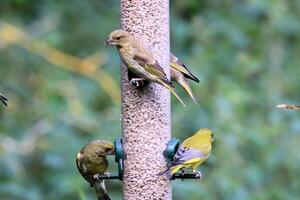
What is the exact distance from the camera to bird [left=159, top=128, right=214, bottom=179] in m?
6.65

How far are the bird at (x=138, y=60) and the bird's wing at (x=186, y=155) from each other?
299 mm

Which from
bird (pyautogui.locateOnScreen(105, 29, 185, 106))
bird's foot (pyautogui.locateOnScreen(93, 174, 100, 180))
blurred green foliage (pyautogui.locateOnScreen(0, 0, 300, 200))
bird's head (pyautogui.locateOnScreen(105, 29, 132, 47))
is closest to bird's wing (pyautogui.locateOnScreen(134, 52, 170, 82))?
bird (pyautogui.locateOnScreen(105, 29, 185, 106))

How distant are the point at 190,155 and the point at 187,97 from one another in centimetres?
315

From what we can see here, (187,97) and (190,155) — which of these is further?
(187,97)

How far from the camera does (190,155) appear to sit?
22.0 feet

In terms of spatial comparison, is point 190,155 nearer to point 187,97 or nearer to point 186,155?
point 186,155

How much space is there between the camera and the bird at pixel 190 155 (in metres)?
6.65

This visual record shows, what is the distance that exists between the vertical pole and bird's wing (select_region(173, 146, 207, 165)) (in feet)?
0.35

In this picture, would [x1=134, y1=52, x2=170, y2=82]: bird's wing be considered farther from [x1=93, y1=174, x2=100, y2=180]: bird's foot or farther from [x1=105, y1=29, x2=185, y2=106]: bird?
[x1=93, y1=174, x2=100, y2=180]: bird's foot

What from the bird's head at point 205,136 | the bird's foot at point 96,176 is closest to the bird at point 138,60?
the bird's head at point 205,136

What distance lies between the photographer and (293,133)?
933 centimetres

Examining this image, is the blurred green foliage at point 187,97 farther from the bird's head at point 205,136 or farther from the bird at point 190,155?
the bird at point 190,155

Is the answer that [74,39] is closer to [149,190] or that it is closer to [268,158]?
[268,158]

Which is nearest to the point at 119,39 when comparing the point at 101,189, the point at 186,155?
the point at 186,155
